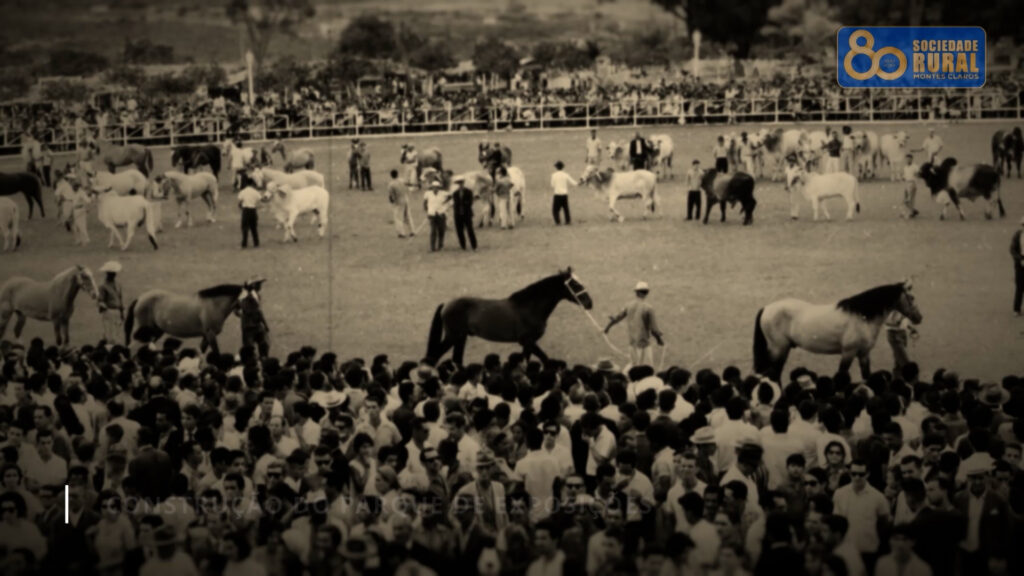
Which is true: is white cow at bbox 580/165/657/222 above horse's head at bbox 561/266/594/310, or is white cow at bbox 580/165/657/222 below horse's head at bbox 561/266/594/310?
above

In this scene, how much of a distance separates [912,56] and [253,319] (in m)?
11.0

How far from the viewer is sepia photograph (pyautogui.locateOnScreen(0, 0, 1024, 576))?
902 centimetres

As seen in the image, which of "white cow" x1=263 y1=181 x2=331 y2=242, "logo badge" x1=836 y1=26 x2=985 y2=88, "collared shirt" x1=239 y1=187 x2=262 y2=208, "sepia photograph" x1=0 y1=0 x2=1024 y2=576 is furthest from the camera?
"white cow" x1=263 y1=181 x2=331 y2=242

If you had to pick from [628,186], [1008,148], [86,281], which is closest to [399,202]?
[628,186]

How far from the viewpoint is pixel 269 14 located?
1180 inches

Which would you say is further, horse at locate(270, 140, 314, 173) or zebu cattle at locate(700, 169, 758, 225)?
horse at locate(270, 140, 314, 173)

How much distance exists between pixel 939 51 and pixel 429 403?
523 inches

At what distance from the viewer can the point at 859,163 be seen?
3053cm

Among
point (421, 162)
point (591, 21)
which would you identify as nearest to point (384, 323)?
point (421, 162)

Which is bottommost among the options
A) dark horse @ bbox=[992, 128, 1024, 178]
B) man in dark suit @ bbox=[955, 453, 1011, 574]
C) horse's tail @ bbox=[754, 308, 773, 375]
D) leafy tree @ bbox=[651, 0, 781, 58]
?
man in dark suit @ bbox=[955, 453, 1011, 574]

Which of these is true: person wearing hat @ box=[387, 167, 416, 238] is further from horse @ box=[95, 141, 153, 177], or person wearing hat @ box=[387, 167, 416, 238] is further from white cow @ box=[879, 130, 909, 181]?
white cow @ box=[879, 130, 909, 181]

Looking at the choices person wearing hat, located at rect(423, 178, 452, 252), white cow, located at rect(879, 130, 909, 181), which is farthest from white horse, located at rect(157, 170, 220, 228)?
white cow, located at rect(879, 130, 909, 181)

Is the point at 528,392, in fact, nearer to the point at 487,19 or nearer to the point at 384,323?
the point at 384,323

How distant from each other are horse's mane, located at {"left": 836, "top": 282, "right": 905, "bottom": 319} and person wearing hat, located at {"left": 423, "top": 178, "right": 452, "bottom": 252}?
8.63m
